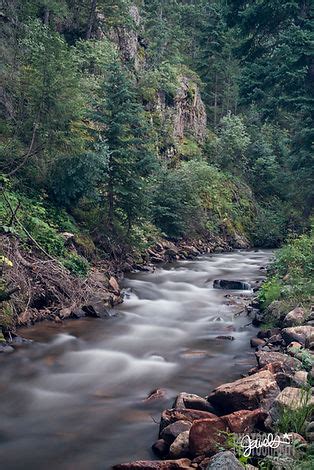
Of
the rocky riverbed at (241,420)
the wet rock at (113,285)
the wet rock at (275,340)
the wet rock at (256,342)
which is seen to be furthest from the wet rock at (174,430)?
the wet rock at (113,285)

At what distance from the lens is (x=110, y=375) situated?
6641 millimetres

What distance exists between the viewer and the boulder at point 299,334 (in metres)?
6.58

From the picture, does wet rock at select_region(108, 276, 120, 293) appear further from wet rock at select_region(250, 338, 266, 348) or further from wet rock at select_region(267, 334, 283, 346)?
wet rock at select_region(267, 334, 283, 346)

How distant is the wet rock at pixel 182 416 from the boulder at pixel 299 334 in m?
2.42

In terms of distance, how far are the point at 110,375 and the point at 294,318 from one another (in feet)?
11.0

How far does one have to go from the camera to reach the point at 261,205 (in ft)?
105

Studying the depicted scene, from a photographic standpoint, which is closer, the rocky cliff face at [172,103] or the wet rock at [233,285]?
the wet rock at [233,285]

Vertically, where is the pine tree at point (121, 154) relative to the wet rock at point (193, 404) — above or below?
above

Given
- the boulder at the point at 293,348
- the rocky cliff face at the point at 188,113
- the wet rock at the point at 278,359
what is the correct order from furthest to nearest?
the rocky cliff face at the point at 188,113, the boulder at the point at 293,348, the wet rock at the point at 278,359

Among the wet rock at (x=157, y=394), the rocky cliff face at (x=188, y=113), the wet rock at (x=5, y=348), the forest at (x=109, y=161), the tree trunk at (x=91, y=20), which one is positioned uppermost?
the tree trunk at (x=91, y=20)

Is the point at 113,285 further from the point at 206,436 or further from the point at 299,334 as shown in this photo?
the point at 206,436

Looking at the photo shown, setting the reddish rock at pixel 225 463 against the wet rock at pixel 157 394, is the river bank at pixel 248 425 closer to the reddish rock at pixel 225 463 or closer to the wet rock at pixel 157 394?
the reddish rock at pixel 225 463

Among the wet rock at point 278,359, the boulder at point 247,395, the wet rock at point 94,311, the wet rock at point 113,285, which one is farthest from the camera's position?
the wet rock at point 113,285

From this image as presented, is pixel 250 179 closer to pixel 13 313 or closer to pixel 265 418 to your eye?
pixel 13 313
